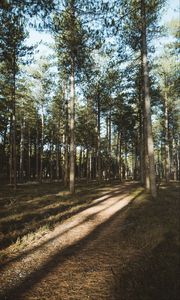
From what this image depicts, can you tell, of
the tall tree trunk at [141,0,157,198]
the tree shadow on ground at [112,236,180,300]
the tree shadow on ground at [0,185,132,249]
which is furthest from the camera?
the tall tree trunk at [141,0,157,198]

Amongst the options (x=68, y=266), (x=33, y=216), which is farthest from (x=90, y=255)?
(x=33, y=216)

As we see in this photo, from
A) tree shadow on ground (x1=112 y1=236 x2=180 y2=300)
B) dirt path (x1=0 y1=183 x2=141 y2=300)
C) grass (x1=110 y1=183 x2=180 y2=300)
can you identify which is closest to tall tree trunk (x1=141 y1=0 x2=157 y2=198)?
grass (x1=110 y1=183 x2=180 y2=300)

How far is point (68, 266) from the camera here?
5117 millimetres

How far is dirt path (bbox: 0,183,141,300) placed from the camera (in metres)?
4.18

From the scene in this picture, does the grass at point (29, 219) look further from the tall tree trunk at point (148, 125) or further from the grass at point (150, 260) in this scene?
the tall tree trunk at point (148, 125)

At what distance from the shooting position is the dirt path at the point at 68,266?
418cm

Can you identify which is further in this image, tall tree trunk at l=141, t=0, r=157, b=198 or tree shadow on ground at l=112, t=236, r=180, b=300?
tall tree trunk at l=141, t=0, r=157, b=198

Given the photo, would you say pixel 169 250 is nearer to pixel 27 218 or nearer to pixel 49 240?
pixel 49 240

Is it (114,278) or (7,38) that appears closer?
(114,278)

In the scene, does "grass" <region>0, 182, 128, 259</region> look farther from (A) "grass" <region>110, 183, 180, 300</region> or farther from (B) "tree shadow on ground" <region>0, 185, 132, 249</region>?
(A) "grass" <region>110, 183, 180, 300</region>

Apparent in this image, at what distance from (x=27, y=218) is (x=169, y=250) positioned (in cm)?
522

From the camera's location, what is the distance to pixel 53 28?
9.35 meters

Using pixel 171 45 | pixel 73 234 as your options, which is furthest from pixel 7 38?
pixel 171 45

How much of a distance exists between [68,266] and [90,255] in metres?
0.76
